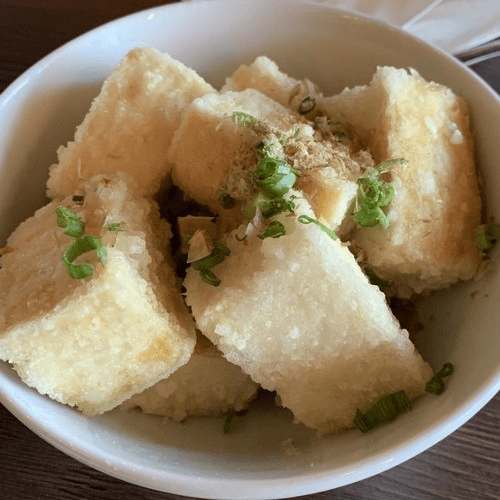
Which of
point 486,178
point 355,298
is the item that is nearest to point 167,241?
point 355,298

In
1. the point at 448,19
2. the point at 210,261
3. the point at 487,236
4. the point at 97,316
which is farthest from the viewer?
the point at 448,19

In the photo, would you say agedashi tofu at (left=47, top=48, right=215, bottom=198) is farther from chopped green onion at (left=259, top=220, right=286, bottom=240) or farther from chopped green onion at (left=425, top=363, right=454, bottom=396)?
chopped green onion at (left=425, top=363, right=454, bottom=396)

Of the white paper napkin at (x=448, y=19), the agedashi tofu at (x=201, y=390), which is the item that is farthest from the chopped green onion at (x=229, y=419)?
the white paper napkin at (x=448, y=19)

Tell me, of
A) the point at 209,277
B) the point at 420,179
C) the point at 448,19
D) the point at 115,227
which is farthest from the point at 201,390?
the point at 448,19

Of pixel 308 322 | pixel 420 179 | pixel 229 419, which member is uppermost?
pixel 420 179

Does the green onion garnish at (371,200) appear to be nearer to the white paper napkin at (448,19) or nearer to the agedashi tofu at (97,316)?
the agedashi tofu at (97,316)

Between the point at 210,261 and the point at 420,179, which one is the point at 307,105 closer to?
the point at 420,179
